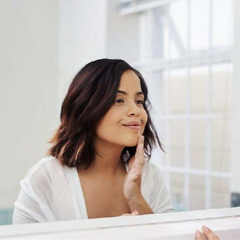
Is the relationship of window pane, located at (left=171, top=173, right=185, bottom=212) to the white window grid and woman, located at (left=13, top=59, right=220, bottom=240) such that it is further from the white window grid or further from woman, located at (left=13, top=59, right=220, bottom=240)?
woman, located at (left=13, top=59, right=220, bottom=240)

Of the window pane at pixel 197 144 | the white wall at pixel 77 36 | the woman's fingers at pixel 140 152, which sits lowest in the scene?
the window pane at pixel 197 144

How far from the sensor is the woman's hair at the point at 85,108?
3.11 ft

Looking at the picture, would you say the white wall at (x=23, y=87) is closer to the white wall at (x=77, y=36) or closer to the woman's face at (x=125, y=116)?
the white wall at (x=77, y=36)

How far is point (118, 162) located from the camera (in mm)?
1083

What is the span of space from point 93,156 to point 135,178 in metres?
0.11

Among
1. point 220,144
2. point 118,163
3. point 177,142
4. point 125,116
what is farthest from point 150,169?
point 177,142

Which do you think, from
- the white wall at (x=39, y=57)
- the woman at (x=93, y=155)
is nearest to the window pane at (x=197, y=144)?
the white wall at (x=39, y=57)

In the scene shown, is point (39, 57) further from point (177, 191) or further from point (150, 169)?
point (177, 191)

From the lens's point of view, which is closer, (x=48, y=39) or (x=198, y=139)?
(x=48, y=39)

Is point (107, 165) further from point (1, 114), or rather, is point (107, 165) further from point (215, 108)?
point (215, 108)

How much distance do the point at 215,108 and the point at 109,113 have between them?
118 centimetres

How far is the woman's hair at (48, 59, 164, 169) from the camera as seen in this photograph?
95 cm

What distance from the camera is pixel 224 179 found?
6.67 feet

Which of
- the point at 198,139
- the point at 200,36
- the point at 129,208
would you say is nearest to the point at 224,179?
the point at 198,139
